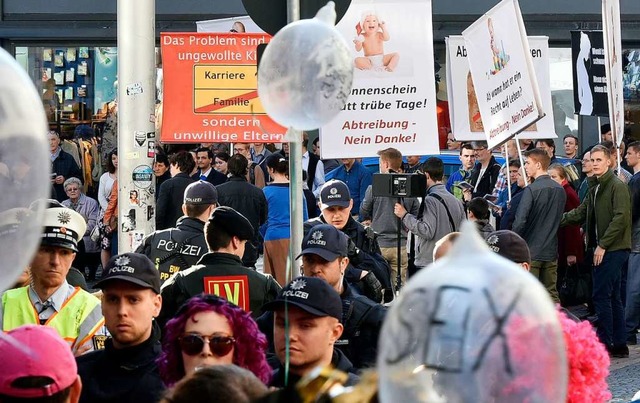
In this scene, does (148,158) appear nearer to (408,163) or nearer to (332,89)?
(332,89)

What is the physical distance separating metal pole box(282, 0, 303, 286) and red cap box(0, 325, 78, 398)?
2131 mm

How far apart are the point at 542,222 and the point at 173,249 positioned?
16.5ft

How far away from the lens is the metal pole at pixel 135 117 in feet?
26.2

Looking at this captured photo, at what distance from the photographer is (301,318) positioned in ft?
14.8

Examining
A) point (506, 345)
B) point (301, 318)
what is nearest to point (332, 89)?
point (301, 318)

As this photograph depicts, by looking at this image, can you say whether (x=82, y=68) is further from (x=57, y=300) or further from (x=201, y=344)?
(x=201, y=344)

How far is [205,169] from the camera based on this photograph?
14945 mm

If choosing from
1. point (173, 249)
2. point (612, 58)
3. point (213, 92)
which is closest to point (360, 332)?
point (173, 249)

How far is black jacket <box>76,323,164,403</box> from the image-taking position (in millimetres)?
4246

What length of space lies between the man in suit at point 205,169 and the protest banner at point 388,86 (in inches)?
148

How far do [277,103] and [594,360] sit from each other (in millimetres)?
1347

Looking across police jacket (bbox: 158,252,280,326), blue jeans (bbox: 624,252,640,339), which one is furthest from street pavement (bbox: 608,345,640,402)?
police jacket (bbox: 158,252,280,326)

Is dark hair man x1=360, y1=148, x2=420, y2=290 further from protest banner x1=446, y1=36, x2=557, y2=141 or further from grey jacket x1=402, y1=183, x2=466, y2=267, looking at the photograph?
protest banner x1=446, y1=36, x2=557, y2=141

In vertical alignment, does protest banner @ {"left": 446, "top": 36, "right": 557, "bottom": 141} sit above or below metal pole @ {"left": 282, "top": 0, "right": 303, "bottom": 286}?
above
